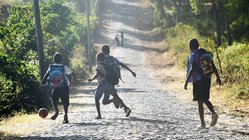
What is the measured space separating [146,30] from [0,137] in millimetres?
56880

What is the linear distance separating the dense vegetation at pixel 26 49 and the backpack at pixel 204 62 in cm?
543

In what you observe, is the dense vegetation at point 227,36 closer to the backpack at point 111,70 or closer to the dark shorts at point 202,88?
the backpack at point 111,70

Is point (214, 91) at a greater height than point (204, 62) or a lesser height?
lesser

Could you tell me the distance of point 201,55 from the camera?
10875mm

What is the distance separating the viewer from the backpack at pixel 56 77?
498 inches

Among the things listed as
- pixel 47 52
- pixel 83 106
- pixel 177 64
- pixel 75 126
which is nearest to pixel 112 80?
pixel 75 126

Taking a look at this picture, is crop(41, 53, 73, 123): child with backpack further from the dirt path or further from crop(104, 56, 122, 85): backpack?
crop(104, 56, 122, 85): backpack

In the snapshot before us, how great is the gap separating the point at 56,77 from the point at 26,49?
12.0m

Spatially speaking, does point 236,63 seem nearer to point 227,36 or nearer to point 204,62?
point 227,36

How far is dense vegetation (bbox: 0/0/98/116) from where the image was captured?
50.1ft

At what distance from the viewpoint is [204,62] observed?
11.0 m

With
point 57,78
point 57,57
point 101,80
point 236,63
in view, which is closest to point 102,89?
point 101,80

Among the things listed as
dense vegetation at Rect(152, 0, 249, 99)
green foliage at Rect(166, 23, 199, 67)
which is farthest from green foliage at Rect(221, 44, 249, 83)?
green foliage at Rect(166, 23, 199, 67)

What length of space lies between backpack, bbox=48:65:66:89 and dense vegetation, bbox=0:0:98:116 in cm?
133
